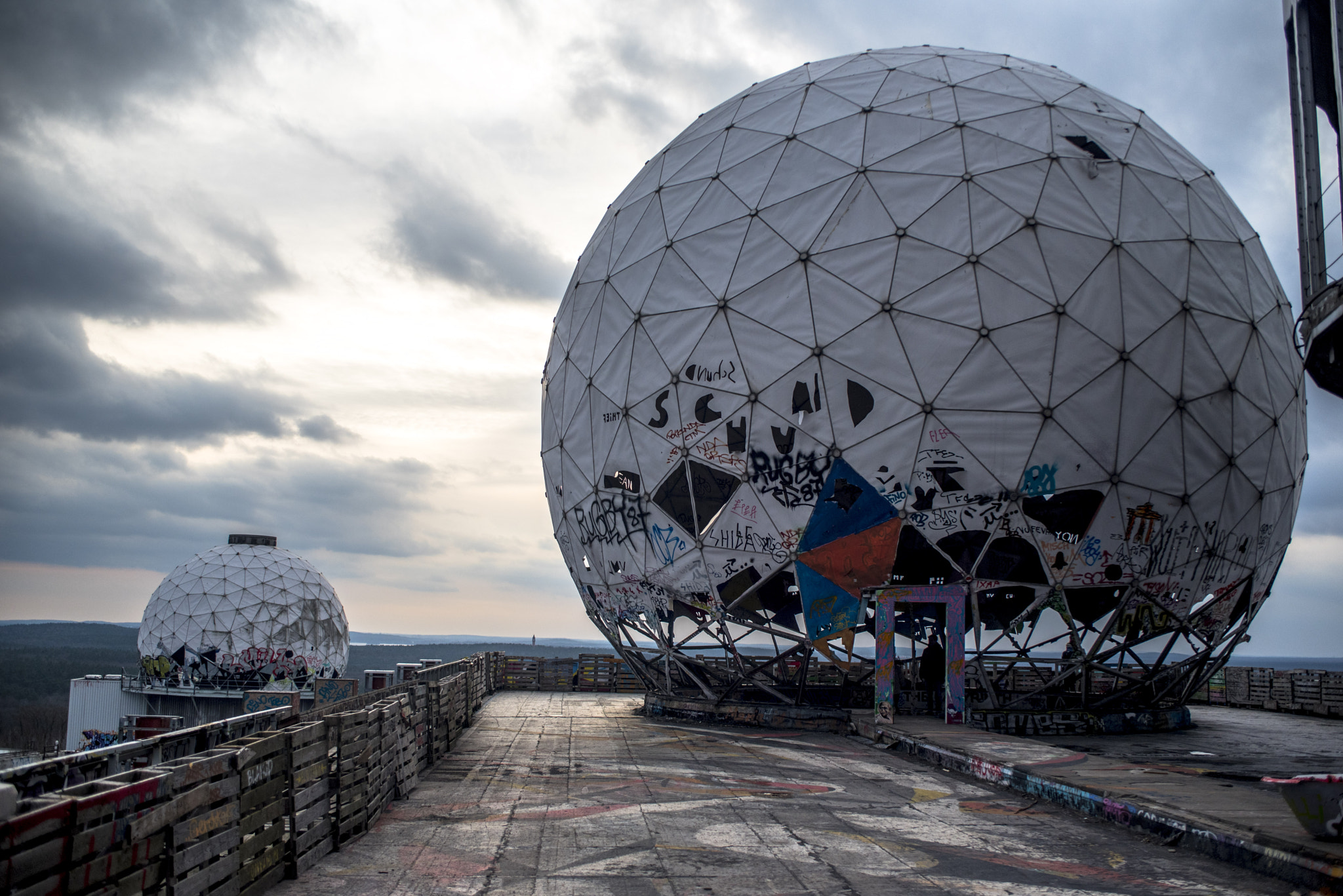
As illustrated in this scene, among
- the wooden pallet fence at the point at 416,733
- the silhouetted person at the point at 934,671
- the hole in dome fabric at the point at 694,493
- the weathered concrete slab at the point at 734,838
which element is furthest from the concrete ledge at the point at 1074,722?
the wooden pallet fence at the point at 416,733

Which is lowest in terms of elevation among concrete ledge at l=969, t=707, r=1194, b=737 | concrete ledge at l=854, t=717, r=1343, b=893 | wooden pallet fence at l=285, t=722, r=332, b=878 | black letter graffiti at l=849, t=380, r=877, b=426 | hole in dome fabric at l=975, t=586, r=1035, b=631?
concrete ledge at l=969, t=707, r=1194, b=737

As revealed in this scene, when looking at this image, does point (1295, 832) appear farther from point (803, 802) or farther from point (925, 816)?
point (803, 802)

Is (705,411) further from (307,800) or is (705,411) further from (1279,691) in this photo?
(1279,691)

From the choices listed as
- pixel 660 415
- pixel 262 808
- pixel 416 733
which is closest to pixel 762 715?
pixel 660 415

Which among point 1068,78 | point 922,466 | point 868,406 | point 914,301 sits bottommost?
point 922,466

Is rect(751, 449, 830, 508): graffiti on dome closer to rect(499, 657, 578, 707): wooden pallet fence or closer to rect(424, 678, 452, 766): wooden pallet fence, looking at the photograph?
rect(424, 678, 452, 766): wooden pallet fence

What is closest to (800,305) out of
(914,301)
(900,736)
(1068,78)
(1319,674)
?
(914,301)

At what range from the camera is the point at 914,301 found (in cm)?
1517

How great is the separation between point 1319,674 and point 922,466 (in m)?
14.1

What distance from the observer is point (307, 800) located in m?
6.44

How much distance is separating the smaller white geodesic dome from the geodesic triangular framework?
88.2 feet

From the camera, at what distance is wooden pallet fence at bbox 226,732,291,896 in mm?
5469

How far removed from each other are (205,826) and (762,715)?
12.5 meters

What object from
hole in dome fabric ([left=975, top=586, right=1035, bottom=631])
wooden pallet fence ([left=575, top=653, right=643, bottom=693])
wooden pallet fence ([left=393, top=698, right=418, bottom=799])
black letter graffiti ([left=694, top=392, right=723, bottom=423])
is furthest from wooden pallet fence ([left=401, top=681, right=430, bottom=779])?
wooden pallet fence ([left=575, top=653, right=643, bottom=693])
